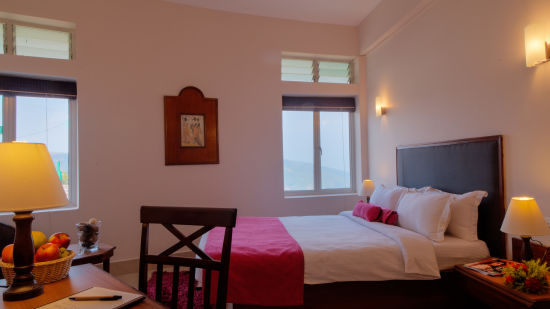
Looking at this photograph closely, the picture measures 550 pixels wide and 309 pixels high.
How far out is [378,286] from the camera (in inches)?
84.0

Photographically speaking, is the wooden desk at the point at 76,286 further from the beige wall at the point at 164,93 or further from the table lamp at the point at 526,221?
the beige wall at the point at 164,93

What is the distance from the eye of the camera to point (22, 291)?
40.9 inches

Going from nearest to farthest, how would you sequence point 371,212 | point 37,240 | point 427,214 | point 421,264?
point 37,240 < point 421,264 < point 427,214 < point 371,212

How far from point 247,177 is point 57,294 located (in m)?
2.78

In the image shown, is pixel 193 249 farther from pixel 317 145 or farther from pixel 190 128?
pixel 317 145

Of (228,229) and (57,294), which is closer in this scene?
(57,294)

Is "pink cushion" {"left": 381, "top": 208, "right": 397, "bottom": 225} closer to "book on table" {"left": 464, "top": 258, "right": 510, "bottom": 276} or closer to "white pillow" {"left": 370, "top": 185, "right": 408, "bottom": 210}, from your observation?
"white pillow" {"left": 370, "top": 185, "right": 408, "bottom": 210}

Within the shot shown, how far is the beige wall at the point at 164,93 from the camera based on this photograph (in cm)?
324

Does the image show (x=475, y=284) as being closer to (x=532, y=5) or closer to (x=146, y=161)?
(x=532, y=5)

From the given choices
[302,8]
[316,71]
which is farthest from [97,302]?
[316,71]

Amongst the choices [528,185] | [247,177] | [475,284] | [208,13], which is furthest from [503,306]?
[208,13]

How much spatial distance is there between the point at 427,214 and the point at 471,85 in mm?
1141

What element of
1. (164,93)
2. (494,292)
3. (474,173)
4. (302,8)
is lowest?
(494,292)

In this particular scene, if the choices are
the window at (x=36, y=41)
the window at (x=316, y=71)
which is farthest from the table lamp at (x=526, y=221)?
the window at (x=36, y=41)
